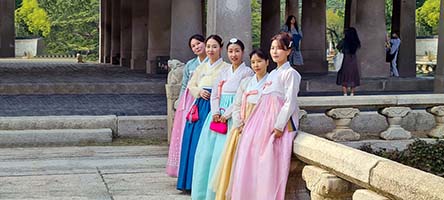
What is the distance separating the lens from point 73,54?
2366 inches

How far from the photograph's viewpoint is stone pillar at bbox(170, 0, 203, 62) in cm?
2017

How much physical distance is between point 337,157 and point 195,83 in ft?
11.0

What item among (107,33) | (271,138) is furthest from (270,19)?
(271,138)

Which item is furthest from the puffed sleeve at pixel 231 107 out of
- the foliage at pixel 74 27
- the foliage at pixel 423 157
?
the foliage at pixel 74 27

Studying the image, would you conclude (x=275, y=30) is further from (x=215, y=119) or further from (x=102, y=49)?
(x=215, y=119)

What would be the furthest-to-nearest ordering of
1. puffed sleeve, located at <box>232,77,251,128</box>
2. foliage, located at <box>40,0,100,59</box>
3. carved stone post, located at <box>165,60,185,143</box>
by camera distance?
foliage, located at <box>40,0,100,59</box> → carved stone post, located at <box>165,60,185,143</box> → puffed sleeve, located at <box>232,77,251,128</box>

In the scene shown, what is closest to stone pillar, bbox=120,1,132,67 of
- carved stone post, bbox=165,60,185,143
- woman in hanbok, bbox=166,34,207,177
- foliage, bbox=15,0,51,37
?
carved stone post, bbox=165,60,185,143

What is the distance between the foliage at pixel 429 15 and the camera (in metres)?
53.8

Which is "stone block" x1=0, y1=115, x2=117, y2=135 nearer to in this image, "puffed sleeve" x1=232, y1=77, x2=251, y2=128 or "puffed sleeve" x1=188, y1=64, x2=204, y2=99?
"puffed sleeve" x1=188, y1=64, x2=204, y2=99

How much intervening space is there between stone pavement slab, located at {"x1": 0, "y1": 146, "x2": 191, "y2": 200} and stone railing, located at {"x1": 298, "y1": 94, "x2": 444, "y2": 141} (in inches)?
88.2

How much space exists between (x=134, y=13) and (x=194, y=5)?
824cm

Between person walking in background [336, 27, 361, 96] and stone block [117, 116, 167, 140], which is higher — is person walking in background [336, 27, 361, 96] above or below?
above

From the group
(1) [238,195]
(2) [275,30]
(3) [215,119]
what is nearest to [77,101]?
(3) [215,119]

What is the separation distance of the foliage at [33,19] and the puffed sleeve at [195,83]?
55033 mm
